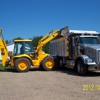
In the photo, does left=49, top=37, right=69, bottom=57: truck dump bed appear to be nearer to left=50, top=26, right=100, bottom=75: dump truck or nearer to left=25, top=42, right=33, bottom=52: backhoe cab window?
left=50, top=26, right=100, bottom=75: dump truck

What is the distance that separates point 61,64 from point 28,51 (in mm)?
3426

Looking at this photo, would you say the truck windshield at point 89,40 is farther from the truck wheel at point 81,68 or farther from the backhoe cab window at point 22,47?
the backhoe cab window at point 22,47

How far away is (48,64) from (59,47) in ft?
6.81

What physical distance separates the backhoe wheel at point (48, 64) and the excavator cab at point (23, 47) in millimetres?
1497

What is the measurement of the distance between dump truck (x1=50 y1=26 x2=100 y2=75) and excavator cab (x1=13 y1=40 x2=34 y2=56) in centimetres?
270

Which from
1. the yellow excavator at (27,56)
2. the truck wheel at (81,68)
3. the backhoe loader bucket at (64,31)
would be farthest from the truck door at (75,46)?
the yellow excavator at (27,56)

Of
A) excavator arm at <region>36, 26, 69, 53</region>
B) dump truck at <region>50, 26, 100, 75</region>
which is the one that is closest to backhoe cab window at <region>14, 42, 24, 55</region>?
excavator arm at <region>36, 26, 69, 53</region>

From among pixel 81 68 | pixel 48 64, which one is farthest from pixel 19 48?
pixel 81 68

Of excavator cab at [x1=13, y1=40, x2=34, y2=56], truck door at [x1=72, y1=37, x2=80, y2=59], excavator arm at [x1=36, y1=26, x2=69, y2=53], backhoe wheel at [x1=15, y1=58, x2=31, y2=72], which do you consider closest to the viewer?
truck door at [x1=72, y1=37, x2=80, y2=59]

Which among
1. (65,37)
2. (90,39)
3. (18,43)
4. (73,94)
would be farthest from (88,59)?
(18,43)

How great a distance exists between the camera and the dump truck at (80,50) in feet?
45.1

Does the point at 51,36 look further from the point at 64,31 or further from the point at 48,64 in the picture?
the point at 48,64

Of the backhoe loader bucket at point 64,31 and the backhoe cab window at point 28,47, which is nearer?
the backhoe loader bucket at point 64,31

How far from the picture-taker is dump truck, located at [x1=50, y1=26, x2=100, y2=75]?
13750mm
